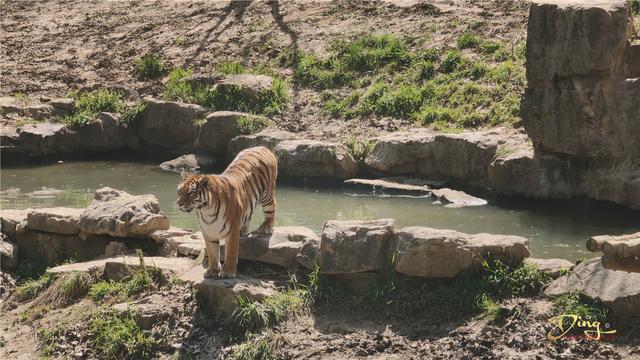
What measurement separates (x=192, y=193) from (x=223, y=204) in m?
0.32

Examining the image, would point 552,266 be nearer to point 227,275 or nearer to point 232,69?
point 227,275

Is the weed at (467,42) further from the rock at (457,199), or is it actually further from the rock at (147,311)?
the rock at (147,311)

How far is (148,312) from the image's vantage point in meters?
7.69

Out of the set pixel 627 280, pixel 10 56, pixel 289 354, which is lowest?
pixel 289 354

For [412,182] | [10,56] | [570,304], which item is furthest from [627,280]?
[10,56]

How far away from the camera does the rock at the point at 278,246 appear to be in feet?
26.3

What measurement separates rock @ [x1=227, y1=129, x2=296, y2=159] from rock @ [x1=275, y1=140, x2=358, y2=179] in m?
0.48

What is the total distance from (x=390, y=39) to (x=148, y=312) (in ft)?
32.4

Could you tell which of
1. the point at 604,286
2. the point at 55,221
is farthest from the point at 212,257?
the point at 604,286

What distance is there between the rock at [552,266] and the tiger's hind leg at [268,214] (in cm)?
230

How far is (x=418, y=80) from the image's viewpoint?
50.8ft

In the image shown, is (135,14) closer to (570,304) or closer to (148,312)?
(148,312)

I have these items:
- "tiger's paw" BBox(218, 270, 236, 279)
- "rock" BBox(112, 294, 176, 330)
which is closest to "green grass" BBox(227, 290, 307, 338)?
"tiger's paw" BBox(218, 270, 236, 279)

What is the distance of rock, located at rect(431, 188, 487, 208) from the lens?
38.3ft
